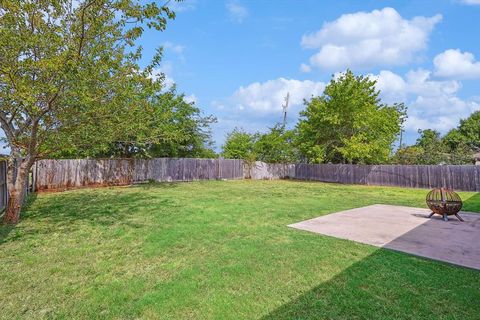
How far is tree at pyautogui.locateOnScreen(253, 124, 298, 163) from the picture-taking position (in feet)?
80.9

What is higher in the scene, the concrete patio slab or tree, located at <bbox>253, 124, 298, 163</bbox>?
tree, located at <bbox>253, 124, 298, 163</bbox>

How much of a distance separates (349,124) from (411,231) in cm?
1586

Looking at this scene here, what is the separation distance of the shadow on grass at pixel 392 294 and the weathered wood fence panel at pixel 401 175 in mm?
14352

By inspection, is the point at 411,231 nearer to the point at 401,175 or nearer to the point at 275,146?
the point at 401,175

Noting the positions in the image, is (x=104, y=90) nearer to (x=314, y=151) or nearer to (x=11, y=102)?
(x=11, y=102)

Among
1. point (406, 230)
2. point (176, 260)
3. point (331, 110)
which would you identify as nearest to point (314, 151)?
point (331, 110)

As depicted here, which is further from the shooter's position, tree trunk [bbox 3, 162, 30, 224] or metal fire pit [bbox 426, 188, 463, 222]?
metal fire pit [bbox 426, 188, 463, 222]

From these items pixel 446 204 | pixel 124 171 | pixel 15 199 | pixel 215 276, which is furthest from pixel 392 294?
pixel 124 171

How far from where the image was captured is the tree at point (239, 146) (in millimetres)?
24016

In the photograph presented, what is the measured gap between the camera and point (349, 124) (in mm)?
20812

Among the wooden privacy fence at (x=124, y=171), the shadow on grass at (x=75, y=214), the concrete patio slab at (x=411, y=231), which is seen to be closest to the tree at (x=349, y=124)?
the wooden privacy fence at (x=124, y=171)

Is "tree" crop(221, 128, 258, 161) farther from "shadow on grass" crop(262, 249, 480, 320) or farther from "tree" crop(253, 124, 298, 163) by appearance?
"shadow on grass" crop(262, 249, 480, 320)

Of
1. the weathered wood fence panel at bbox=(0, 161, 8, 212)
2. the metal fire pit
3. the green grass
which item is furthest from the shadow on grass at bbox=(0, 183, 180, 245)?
the metal fire pit

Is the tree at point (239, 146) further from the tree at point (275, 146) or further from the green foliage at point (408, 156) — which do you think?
the green foliage at point (408, 156)
